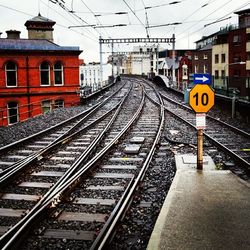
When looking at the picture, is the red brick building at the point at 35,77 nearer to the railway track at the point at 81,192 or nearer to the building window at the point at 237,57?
the railway track at the point at 81,192

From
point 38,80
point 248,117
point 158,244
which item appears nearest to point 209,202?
point 158,244

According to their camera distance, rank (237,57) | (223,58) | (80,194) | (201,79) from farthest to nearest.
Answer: (223,58), (237,57), (201,79), (80,194)

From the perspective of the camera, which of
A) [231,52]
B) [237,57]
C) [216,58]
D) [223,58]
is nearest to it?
[237,57]

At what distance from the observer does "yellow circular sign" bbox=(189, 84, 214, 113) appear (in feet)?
26.5

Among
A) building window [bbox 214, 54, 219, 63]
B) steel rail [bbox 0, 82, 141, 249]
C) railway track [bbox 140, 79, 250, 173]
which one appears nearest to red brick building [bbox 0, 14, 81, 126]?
railway track [bbox 140, 79, 250, 173]

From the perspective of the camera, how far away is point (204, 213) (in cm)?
573

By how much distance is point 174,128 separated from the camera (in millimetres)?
15211

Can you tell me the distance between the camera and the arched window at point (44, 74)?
105 ft

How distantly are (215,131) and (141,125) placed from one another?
3623 mm

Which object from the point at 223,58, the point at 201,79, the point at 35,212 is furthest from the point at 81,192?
the point at 223,58

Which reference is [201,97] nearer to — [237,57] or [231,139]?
[231,139]

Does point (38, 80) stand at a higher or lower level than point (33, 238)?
higher

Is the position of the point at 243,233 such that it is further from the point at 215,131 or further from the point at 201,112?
the point at 215,131

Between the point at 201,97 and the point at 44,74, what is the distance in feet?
85.7
